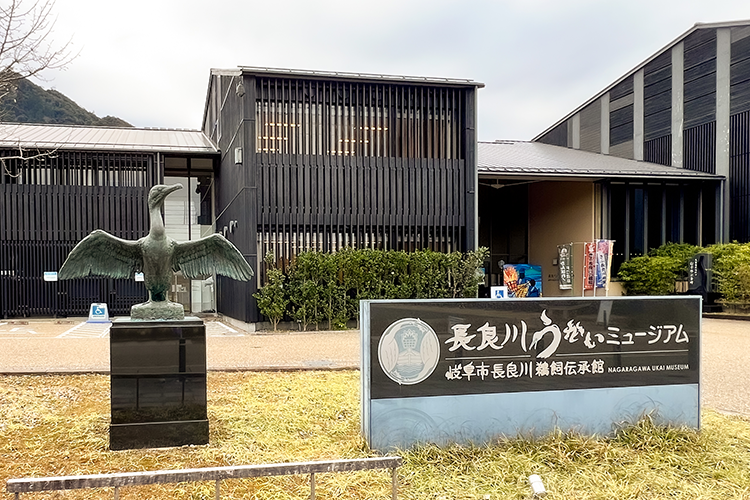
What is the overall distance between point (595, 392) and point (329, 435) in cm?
242

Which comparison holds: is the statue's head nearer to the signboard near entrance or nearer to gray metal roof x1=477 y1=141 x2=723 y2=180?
the signboard near entrance

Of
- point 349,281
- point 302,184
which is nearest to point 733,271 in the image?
point 349,281

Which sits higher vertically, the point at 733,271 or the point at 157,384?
the point at 733,271

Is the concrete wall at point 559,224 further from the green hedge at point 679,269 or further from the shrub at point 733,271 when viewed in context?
the shrub at point 733,271

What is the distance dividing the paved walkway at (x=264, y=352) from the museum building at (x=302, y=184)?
256 centimetres

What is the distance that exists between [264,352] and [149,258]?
19.2 ft

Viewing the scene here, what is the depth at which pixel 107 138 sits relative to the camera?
20703mm

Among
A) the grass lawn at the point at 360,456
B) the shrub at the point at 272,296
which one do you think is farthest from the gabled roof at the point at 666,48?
the grass lawn at the point at 360,456

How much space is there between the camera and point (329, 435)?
202 inches

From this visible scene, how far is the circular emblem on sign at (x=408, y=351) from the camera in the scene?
4.67m

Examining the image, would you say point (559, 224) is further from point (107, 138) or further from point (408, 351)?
point (408, 351)

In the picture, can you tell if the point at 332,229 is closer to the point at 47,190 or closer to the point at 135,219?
the point at 135,219

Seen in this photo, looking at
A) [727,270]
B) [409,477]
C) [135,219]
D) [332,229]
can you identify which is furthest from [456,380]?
[727,270]

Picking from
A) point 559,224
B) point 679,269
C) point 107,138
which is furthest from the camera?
point 559,224
